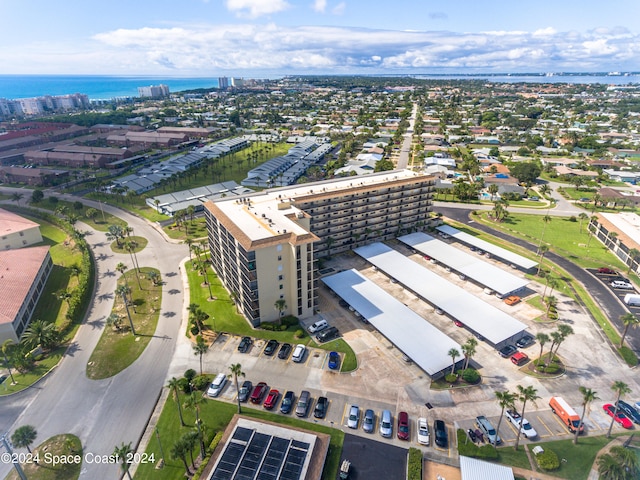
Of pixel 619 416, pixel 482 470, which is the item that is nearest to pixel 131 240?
pixel 482 470

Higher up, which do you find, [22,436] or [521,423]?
[22,436]

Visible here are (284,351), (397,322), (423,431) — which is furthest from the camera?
(397,322)

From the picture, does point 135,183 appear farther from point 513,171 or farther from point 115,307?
point 513,171

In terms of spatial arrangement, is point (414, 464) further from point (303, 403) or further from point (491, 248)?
point (491, 248)

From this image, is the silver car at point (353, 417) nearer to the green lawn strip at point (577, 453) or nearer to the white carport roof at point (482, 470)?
the white carport roof at point (482, 470)

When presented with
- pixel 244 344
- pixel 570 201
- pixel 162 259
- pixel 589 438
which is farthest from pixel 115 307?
pixel 570 201

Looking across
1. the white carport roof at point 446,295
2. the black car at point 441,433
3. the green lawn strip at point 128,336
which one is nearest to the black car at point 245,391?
the green lawn strip at point 128,336
